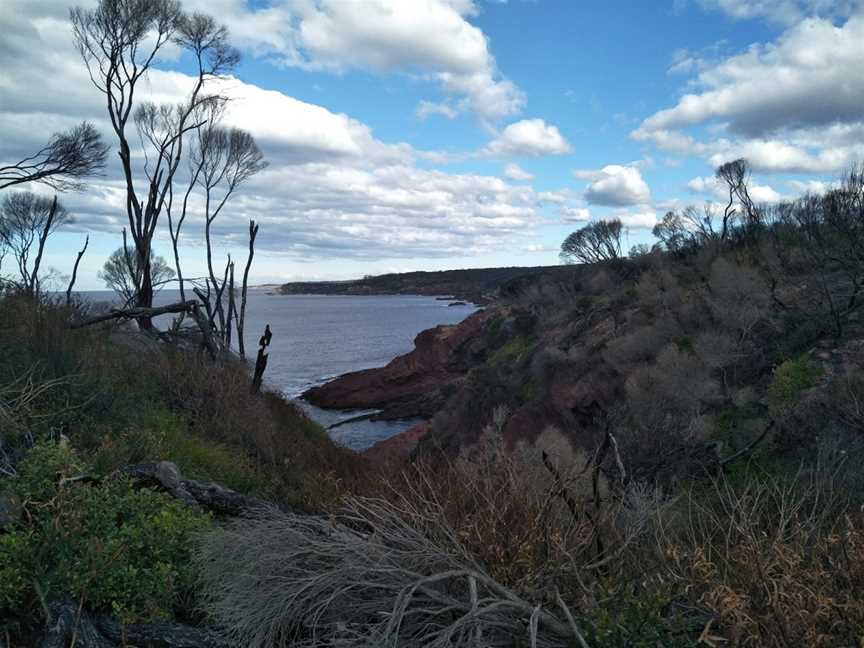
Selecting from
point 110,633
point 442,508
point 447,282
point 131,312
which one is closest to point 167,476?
point 110,633

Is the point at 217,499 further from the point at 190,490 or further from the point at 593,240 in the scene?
the point at 593,240

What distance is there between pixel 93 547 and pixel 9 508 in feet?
3.63

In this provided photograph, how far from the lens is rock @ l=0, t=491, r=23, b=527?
396 cm

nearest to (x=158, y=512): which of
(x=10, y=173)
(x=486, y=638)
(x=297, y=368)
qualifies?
(x=486, y=638)

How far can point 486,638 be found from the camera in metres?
3.12

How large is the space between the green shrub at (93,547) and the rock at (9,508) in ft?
0.26

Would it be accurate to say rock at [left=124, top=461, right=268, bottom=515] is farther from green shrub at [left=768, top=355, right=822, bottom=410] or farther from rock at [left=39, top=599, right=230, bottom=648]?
green shrub at [left=768, top=355, right=822, bottom=410]

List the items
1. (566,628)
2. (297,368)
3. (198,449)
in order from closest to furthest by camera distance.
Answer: (566,628) → (198,449) → (297,368)

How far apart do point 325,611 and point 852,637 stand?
8.66 ft

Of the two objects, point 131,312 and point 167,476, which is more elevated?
point 131,312

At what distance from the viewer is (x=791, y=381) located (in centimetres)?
1181

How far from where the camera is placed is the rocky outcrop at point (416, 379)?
39250 mm

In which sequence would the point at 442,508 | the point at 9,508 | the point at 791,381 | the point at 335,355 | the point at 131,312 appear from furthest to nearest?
1. the point at 335,355
2. the point at 131,312
3. the point at 791,381
4. the point at 9,508
5. the point at 442,508

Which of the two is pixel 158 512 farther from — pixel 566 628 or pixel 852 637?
pixel 852 637
